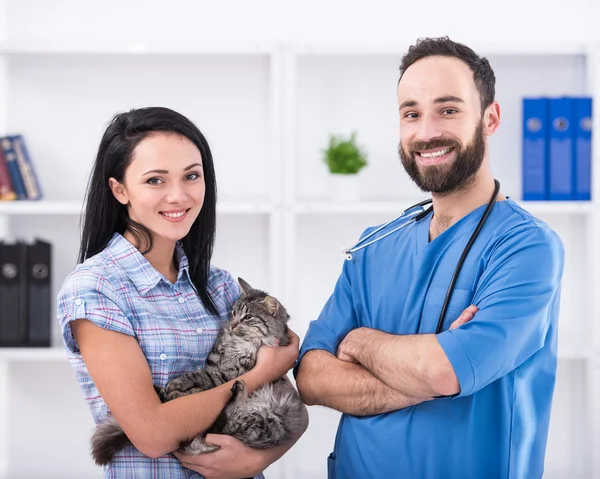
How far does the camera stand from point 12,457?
9.50 feet

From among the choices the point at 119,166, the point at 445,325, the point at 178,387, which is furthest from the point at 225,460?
the point at 119,166

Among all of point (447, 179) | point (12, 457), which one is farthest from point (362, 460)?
point (12, 457)

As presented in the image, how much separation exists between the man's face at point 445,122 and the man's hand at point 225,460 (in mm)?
761

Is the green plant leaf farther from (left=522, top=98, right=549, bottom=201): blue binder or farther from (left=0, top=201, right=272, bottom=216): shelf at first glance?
(left=522, top=98, right=549, bottom=201): blue binder

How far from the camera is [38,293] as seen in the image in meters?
2.62

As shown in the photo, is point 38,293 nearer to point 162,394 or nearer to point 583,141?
point 162,394

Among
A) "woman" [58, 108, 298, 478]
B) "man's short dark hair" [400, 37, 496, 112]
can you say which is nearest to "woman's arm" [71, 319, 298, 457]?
"woman" [58, 108, 298, 478]

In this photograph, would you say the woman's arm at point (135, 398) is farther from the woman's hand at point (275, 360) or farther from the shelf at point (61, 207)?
the shelf at point (61, 207)

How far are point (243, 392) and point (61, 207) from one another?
4.55 feet

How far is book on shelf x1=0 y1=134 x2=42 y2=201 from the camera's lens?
105 inches

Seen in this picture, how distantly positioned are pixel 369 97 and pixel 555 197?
2.88ft

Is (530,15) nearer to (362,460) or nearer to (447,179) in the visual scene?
(447,179)

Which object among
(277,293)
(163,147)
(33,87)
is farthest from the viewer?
(33,87)

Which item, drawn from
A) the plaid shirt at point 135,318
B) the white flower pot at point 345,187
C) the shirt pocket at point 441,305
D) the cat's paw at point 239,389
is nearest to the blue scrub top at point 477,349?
the shirt pocket at point 441,305
